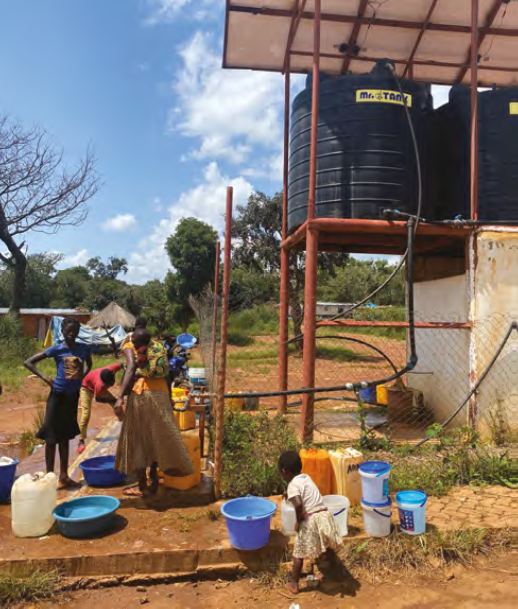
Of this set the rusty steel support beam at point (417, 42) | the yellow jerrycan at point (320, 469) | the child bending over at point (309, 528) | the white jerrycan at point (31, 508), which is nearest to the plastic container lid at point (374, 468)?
the yellow jerrycan at point (320, 469)

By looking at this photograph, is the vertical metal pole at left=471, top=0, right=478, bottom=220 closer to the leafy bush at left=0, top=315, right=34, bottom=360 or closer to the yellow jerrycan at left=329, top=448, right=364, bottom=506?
the yellow jerrycan at left=329, top=448, right=364, bottom=506

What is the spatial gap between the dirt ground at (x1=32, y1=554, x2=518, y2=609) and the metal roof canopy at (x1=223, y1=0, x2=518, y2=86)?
22.3ft

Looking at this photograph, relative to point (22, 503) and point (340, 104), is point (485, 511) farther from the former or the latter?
point (340, 104)

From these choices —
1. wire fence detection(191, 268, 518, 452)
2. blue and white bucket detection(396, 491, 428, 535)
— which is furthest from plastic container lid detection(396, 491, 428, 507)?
wire fence detection(191, 268, 518, 452)

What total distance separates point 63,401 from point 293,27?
6.05m

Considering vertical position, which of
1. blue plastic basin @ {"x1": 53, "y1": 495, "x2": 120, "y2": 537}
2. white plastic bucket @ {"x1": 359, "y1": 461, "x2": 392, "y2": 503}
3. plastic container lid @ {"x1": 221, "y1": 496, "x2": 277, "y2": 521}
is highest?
white plastic bucket @ {"x1": 359, "y1": 461, "x2": 392, "y2": 503}

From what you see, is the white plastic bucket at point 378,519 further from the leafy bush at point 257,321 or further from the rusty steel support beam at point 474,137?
the leafy bush at point 257,321

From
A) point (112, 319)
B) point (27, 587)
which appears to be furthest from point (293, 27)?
point (112, 319)

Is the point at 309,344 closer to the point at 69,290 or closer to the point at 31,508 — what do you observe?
the point at 31,508

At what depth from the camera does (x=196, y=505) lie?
13.5ft

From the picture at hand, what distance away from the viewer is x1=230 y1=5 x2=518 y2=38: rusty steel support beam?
268 inches

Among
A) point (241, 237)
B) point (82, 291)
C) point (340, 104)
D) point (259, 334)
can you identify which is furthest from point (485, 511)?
point (82, 291)

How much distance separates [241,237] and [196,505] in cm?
1720

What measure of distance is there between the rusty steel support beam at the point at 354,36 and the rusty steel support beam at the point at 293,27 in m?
0.86
